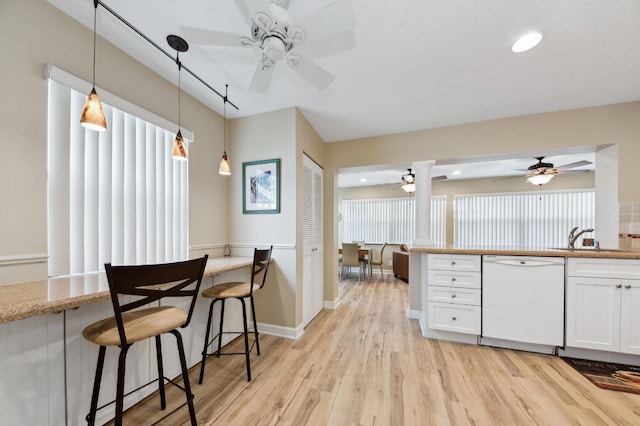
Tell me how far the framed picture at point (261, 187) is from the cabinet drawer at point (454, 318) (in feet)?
7.01

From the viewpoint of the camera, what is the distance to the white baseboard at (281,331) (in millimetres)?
2564

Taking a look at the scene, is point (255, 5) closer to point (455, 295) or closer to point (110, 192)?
point (110, 192)

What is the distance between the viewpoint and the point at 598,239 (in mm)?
2670

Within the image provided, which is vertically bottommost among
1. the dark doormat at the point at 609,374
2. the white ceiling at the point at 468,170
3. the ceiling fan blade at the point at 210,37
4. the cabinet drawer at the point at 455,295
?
the dark doormat at the point at 609,374

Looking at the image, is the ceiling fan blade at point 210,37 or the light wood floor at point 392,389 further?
the light wood floor at point 392,389

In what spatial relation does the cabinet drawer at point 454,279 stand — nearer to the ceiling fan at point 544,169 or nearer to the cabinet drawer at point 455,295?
the cabinet drawer at point 455,295

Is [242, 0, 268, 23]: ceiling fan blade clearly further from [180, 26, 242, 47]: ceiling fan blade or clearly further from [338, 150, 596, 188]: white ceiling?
[338, 150, 596, 188]: white ceiling

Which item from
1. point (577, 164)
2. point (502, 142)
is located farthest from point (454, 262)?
point (577, 164)

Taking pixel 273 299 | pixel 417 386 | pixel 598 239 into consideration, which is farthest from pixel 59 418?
pixel 598 239

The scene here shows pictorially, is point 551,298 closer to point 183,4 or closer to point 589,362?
point 589,362

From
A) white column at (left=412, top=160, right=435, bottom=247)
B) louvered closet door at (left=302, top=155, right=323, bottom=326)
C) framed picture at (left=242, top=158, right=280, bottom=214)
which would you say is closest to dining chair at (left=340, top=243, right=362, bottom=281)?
louvered closet door at (left=302, top=155, right=323, bottom=326)

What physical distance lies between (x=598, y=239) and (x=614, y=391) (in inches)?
68.3

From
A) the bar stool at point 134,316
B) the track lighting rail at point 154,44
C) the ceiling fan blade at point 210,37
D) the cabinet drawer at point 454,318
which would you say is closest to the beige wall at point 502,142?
the cabinet drawer at point 454,318

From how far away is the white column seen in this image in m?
3.08
